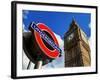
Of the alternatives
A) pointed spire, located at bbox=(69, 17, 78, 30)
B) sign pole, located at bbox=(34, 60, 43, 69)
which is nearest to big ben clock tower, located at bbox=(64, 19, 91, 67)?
pointed spire, located at bbox=(69, 17, 78, 30)

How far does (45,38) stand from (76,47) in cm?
24

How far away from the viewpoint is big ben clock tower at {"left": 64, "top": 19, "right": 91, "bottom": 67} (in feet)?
5.52

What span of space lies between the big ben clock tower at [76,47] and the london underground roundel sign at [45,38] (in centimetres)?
7

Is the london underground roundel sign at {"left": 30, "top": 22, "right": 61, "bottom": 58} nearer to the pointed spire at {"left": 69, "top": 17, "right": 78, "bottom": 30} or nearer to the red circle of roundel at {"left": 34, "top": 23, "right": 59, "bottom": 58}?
the red circle of roundel at {"left": 34, "top": 23, "right": 59, "bottom": 58}

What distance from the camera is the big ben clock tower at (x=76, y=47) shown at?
168cm

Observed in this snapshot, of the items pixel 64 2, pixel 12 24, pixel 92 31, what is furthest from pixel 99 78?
pixel 12 24

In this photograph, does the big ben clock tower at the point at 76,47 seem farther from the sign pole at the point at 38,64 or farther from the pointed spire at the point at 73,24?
the sign pole at the point at 38,64

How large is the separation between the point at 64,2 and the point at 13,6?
37 centimetres

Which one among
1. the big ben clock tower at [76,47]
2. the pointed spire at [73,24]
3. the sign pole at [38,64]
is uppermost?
the pointed spire at [73,24]

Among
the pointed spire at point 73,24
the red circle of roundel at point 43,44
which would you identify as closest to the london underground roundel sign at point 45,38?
the red circle of roundel at point 43,44

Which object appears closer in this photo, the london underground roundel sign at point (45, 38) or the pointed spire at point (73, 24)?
the london underground roundel sign at point (45, 38)

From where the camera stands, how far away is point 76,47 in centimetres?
171

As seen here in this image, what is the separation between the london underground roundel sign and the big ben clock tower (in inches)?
2.9
